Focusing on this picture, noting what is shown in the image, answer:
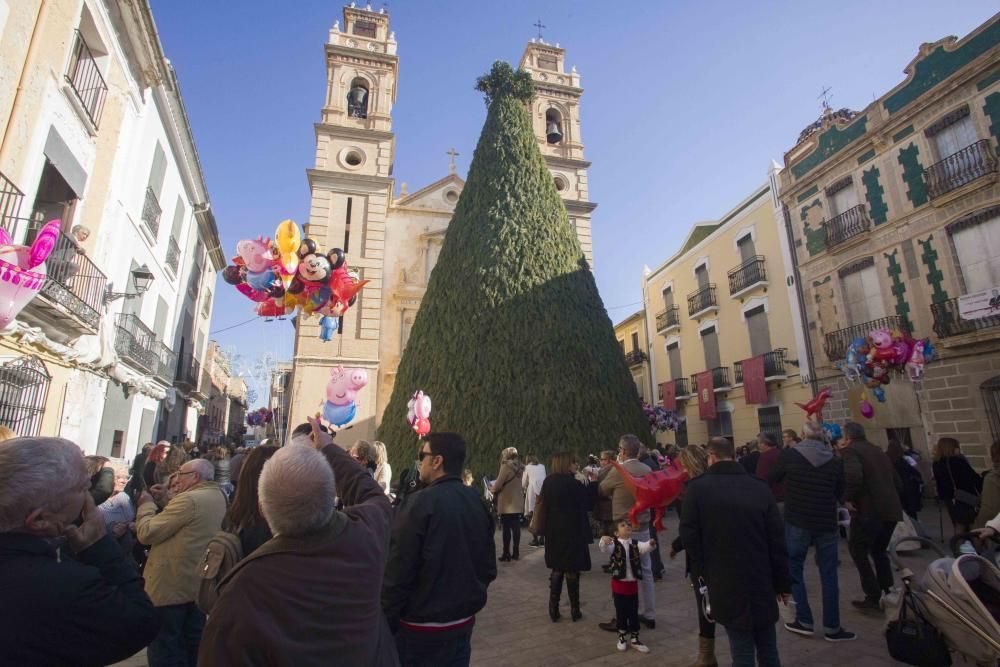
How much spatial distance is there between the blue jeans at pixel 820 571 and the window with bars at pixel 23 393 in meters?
9.65

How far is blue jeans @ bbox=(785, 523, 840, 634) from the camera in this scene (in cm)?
427

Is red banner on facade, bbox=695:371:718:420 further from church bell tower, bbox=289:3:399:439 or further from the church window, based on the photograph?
the church window

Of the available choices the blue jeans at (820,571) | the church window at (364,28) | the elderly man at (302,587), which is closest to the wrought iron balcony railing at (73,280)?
the elderly man at (302,587)

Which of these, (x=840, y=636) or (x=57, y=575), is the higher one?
(x=57, y=575)

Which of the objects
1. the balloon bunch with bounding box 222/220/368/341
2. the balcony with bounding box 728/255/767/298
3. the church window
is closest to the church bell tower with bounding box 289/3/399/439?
the church window

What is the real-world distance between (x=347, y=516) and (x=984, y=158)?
14936mm

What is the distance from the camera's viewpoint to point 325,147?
793 inches

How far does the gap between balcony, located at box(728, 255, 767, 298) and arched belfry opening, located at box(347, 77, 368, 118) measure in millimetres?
16419

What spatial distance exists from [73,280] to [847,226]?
18.1 metres

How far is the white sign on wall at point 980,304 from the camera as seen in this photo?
34.0 ft

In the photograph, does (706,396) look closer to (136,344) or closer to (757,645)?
(757,645)

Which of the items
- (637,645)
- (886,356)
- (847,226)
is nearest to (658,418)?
(886,356)

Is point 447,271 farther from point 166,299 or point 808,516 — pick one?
point 808,516

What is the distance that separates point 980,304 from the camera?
10648 mm
